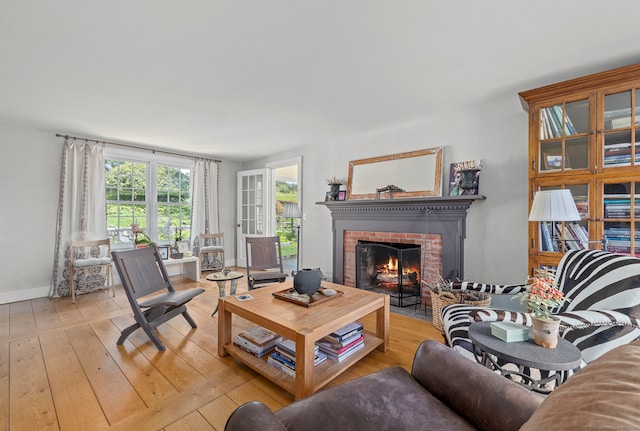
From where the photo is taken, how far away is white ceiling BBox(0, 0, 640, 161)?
63.7 inches

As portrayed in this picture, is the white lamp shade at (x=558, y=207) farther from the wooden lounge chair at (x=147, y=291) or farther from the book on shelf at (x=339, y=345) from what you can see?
the wooden lounge chair at (x=147, y=291)

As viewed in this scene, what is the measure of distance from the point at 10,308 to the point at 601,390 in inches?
202

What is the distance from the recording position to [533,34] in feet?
5.94

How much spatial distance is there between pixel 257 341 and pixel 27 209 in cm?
393

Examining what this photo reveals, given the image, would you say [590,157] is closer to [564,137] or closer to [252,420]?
[564,137]

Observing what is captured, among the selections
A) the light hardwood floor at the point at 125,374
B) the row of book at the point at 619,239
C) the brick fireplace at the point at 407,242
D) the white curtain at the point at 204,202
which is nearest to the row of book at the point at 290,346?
the light hardwood floor at the point at 125,374

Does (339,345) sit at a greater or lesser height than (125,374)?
greater

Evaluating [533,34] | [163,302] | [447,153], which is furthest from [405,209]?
[163,302]

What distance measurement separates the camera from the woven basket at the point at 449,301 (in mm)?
2490

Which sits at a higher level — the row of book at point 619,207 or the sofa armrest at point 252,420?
the row of book at point 619,207

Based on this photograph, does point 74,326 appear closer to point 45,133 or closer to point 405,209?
point 45,133

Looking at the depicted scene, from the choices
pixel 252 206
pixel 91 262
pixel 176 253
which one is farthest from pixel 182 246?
pixel 252 206

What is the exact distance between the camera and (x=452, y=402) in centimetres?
105

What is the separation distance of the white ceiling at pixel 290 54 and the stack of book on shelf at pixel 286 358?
6.85 ft
